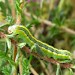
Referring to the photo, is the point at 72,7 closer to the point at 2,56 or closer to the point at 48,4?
the point at 48,4

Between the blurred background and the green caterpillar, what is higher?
the green caterpillar

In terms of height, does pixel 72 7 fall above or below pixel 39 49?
below

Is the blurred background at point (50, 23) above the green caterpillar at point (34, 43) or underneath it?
underneath

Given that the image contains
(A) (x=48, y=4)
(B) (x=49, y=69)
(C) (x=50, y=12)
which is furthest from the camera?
(A) (x=48, y=4)

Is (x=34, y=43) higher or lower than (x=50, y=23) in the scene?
higher

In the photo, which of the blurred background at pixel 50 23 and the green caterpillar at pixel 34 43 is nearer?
the green caterpillar at pixel 34 43

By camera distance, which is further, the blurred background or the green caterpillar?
the blurred background

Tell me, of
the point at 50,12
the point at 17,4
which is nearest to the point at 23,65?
the point at 17,4

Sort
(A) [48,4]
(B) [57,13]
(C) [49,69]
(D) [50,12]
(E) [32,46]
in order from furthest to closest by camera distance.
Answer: (A) [48,4] < (D) [50,12] < (B) [57,13] < (C) [49,69] < (E) [32,46]
